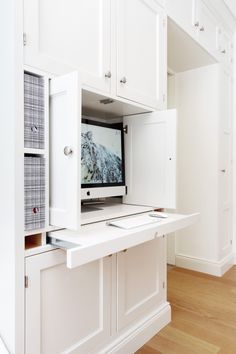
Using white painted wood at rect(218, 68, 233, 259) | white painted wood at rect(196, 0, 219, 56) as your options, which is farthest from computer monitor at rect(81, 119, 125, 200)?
white painted wood at rect(218, 68, 233, 259)

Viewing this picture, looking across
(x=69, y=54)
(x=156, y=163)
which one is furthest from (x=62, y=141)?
(x=156, y=163)

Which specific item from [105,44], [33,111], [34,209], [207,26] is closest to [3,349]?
[34,209]

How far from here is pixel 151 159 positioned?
1717 mm

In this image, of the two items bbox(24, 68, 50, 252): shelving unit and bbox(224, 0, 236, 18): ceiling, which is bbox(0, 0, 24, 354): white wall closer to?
bbox(24, 68, 50, 252): shelving unit

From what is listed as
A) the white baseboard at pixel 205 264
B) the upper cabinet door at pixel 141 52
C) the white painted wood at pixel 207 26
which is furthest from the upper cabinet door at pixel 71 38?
the white baseboard at pixel 205 264

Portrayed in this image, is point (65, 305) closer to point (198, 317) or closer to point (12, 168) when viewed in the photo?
point (12, 168)

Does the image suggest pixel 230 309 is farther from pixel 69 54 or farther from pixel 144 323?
pixel 69 54

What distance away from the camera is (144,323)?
1.66m

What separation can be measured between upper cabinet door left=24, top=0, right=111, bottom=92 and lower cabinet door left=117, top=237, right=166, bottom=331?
0.95 m

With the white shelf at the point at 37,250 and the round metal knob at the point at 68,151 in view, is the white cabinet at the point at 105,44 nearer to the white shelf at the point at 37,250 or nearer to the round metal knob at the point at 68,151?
the round metal knob at the point at 68,151

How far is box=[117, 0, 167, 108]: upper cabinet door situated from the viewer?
143 centimetres

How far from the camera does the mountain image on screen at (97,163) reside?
150 cm

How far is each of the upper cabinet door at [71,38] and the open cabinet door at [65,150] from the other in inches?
4.4

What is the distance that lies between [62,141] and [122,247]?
0.46 metres
